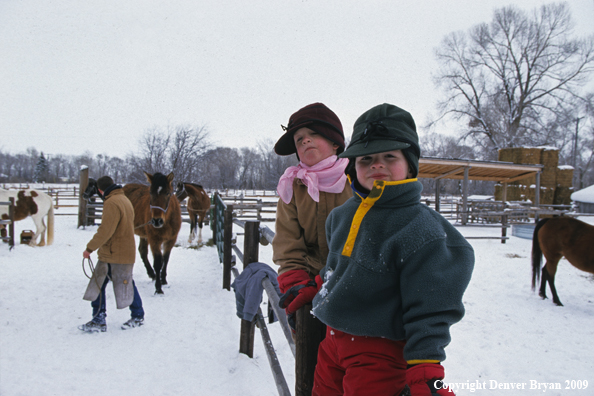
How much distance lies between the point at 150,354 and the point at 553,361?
4.42 metres

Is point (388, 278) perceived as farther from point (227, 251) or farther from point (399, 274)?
point (227, 251)

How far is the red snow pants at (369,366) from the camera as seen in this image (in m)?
0.93

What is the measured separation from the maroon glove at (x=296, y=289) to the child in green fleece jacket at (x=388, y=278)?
97 millimetres

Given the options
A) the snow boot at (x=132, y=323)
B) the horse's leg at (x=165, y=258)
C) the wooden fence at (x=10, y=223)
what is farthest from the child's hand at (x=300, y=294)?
the wooden fence at (x=10, y=223)

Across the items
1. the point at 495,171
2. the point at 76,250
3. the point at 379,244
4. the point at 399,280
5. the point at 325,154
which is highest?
the point at 495,171

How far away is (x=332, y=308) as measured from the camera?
3.45ft

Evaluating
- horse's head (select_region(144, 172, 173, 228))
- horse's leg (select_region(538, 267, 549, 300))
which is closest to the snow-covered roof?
horse's leg (select_region(538, 267, 549, 300))

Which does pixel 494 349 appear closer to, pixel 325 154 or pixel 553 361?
pixel 553 361

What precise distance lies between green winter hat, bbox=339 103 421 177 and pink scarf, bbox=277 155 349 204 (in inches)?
15.3

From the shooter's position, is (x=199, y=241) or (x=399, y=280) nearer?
(x=399, y=280)

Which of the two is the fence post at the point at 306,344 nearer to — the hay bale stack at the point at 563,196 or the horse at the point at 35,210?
the horse at the point at 35,210

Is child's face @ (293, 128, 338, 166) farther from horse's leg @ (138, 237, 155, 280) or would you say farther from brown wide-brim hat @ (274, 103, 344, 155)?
horse's leg @ (138, 237, 155, 280)

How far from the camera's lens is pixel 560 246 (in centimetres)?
542

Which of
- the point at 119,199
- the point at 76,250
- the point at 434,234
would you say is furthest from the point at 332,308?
the point at 76,250
